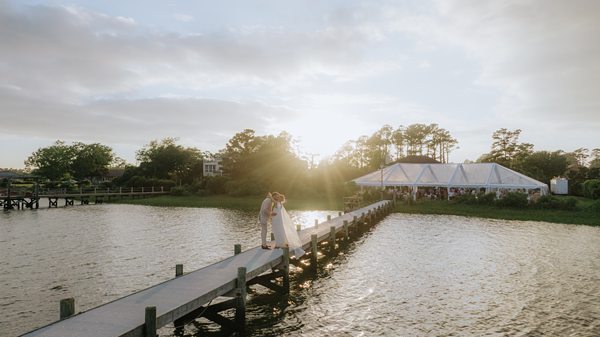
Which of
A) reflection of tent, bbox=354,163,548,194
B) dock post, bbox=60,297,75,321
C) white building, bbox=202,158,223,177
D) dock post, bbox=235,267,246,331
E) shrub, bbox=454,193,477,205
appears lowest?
dock post, bbox=235,267,246,331

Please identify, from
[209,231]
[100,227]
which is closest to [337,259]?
[209,231]

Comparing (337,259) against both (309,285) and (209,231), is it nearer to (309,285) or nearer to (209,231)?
(309,285)

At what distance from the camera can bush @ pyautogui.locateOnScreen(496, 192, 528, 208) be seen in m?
38.8

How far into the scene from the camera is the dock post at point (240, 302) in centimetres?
1045

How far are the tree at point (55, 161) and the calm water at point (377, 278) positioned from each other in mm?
85176

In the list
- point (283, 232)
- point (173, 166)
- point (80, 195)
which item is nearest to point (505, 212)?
point (283, 232)

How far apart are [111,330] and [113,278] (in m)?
9.74

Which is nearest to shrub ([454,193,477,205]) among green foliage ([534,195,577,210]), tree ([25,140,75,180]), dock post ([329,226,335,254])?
green foliage ([534,195,577,210])

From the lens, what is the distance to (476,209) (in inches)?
1533

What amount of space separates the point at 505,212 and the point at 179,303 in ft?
115

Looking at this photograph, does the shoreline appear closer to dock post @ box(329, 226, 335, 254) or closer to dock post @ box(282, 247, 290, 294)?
dock post @ box(329, 226, 335, 254)

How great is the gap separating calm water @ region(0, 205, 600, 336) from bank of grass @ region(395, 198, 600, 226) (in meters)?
3.83

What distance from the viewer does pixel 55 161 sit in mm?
105438

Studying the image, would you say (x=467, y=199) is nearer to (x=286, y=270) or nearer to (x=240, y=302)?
(x=286, y=270)
